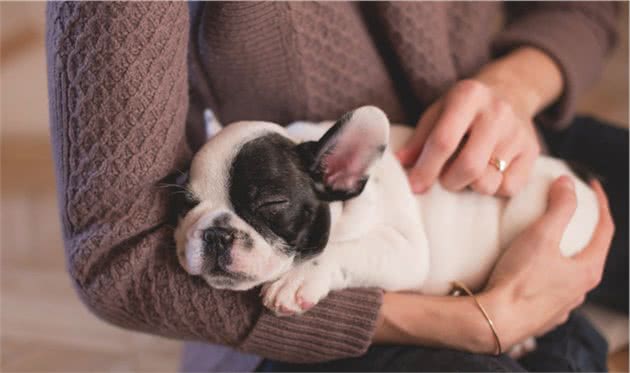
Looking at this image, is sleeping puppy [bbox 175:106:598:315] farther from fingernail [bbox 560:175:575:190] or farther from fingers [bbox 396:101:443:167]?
fingernail [bbox 560:175:575:190]

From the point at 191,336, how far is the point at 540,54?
0.82 m

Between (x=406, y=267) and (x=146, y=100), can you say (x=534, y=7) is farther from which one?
(x=146, y=100)

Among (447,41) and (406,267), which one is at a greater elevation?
(447,41)

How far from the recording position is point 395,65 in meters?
1.10

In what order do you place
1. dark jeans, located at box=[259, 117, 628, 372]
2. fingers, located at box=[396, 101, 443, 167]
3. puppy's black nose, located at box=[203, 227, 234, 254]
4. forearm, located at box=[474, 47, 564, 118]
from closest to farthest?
puppy's black nose, located at box=[203, 227, 234, 254] < dark jeans, located at box=[259, 117, 628, 372] < fingers, located at box=[396, 101, 443, 167] < forearm, located at box=[474, 47, 564, 118]

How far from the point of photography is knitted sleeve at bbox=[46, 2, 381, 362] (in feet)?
2.45

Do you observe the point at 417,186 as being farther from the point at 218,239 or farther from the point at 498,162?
the point at 218,239

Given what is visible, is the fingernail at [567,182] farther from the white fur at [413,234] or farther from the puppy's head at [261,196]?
the puppy's head at [261,196]

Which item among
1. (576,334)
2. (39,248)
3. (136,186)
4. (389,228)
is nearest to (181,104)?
(136,186)

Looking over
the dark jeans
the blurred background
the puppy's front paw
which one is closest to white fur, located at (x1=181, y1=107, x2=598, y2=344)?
the puppy's front paw

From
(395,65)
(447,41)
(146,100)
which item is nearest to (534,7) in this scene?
(447,41)

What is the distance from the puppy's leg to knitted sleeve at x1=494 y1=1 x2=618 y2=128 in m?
0.51

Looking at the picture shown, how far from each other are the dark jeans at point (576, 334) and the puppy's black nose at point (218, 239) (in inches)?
11.0

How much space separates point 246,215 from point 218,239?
0.05 meters
